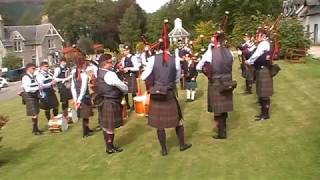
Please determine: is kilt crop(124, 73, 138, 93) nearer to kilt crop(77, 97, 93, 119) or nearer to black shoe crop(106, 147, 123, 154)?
kilt crop(77, 97, 93, 119)

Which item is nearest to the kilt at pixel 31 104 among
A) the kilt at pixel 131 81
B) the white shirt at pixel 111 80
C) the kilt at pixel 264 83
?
the kilt at pixel 131 81

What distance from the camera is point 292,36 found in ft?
68.8

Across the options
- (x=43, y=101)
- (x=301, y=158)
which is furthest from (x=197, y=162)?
(x=43, y=101)

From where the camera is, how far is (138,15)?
64875 mm

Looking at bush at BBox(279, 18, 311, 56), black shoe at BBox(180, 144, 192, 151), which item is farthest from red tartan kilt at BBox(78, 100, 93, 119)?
bush at BBox(279, 18, 311, 56)

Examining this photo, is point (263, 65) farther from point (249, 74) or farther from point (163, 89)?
point (249, 74)

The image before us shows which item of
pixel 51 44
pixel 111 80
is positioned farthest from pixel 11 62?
pixel 111 80

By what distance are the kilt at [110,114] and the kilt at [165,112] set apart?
0.72 metres

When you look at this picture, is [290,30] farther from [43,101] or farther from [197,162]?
[197,162]

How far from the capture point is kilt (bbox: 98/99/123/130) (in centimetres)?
750

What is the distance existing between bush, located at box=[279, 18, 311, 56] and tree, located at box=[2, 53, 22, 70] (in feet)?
129

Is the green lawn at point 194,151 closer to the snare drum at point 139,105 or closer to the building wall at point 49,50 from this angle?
the snare drum at point 139,105

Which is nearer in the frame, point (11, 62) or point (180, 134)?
point (180, 134)

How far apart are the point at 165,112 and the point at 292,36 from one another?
15.3 m
